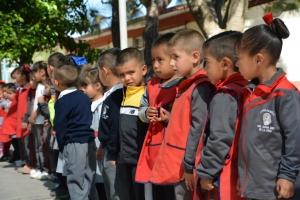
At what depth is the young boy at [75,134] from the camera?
211 inches

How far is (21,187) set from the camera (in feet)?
23.9

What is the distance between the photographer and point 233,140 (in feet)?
10.2

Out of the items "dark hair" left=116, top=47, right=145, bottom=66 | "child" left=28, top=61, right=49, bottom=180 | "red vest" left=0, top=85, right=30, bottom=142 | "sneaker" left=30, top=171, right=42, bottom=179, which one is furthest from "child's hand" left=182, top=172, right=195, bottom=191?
"red vest" left=0, top=85, right=30, bottom=142

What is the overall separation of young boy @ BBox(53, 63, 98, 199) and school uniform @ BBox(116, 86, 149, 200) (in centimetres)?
103

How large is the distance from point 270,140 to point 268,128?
73 millimetres

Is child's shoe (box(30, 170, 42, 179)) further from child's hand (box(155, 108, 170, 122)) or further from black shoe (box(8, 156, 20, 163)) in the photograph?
child's hand (box(155, 108, 170, 122))

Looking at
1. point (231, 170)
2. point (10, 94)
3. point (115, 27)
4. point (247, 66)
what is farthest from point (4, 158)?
point (247, 66)

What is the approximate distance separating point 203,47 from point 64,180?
3912mm

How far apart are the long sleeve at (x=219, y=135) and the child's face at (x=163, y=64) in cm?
97

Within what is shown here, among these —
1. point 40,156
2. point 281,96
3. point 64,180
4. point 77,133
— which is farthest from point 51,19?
point 281,96

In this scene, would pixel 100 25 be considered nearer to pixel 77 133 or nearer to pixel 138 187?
pixel 77 133

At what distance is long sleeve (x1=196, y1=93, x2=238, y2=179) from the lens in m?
3.07

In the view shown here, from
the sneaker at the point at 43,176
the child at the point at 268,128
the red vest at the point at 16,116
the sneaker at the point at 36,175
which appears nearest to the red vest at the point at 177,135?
the child at the point at 268,128

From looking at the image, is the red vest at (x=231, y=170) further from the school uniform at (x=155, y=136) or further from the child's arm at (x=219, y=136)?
the school uniform at (x=155, y=136)
